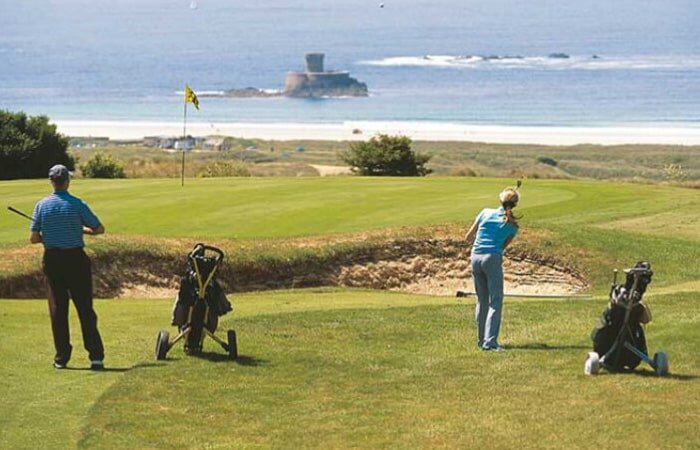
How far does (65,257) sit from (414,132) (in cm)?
8998

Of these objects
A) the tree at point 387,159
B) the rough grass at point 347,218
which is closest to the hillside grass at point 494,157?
the tree at point 387,159

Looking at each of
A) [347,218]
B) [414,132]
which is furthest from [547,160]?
[347,218]

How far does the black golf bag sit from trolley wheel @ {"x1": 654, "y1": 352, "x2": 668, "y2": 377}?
174mm

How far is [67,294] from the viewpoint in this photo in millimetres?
14156

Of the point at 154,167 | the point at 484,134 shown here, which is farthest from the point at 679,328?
the point at 484,134

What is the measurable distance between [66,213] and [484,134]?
89500 millimetres

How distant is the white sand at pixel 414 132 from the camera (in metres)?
96.2

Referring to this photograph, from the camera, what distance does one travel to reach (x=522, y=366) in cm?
1416

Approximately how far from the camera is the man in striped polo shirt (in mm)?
13812

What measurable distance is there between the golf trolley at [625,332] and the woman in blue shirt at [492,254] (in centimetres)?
177

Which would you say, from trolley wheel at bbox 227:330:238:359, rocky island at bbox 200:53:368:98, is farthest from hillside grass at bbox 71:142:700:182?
rocky island at bbox 200:53:368:98

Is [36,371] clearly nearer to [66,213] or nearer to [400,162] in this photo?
[66,213]

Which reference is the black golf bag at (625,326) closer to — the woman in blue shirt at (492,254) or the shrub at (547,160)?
the woman in blue shirt at (492,254)

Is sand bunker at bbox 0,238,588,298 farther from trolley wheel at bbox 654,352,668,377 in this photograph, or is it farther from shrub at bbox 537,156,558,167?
shrub at bbox 537,156,558,167
